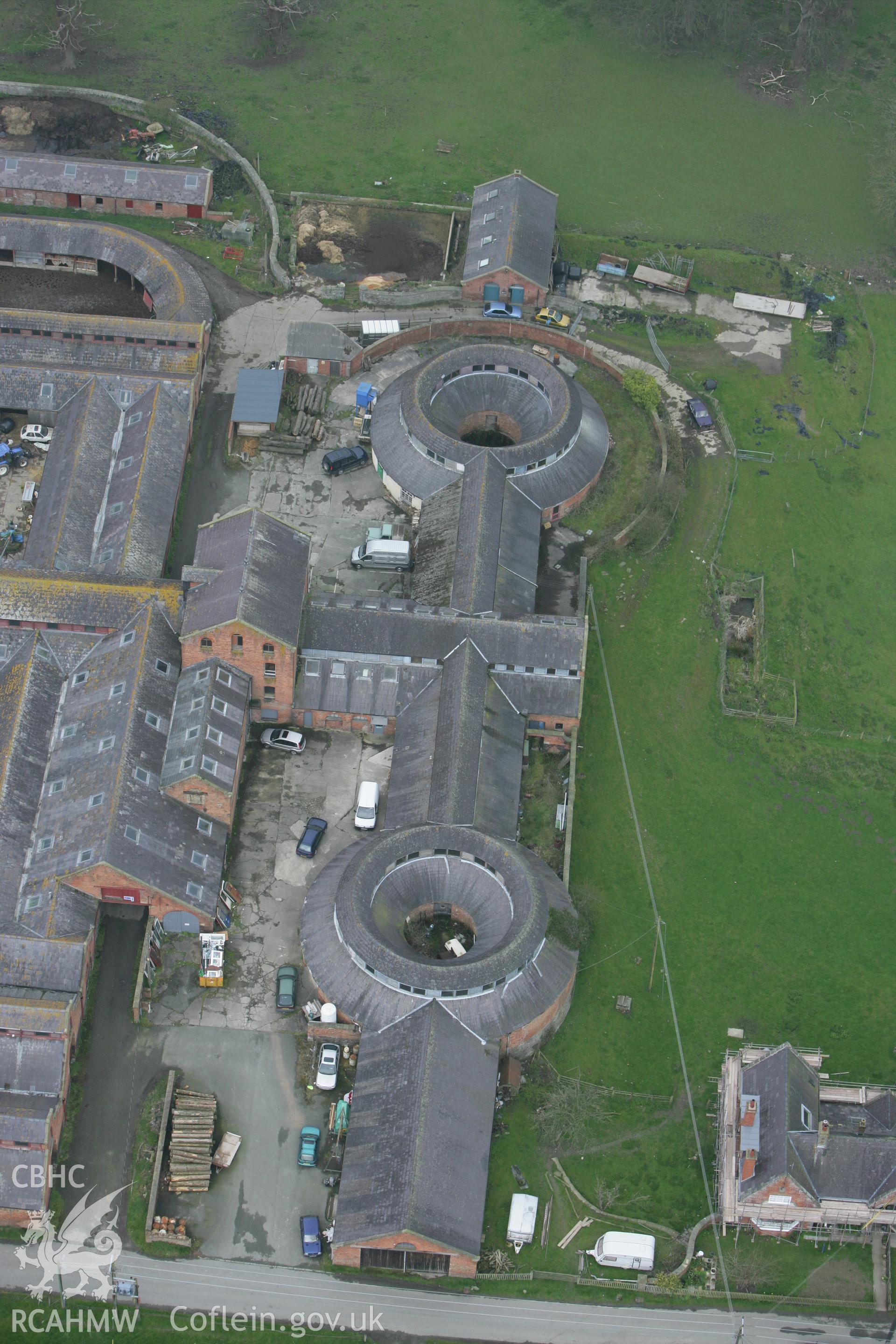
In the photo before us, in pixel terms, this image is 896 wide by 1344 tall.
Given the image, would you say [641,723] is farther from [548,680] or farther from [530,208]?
[530,208]

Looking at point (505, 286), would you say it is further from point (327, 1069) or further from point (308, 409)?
point (327, 1069)

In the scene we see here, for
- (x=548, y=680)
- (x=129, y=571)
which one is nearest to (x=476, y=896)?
(x=548, y=680)

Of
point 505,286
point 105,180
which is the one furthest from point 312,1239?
point 105,180

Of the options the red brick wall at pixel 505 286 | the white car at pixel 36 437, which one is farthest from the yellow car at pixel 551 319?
the white car at pixel 36 437

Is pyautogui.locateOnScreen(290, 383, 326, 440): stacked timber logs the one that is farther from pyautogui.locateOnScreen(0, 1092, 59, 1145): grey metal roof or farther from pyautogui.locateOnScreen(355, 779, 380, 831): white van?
pyautogui.locateOnScreen(0, 1092, 59, 1145): grey metal roof

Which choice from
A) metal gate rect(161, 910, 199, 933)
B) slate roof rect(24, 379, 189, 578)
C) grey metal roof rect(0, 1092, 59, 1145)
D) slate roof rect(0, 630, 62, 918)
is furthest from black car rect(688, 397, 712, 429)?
grey metal roof rect(0, 1092, 59, 1145)
